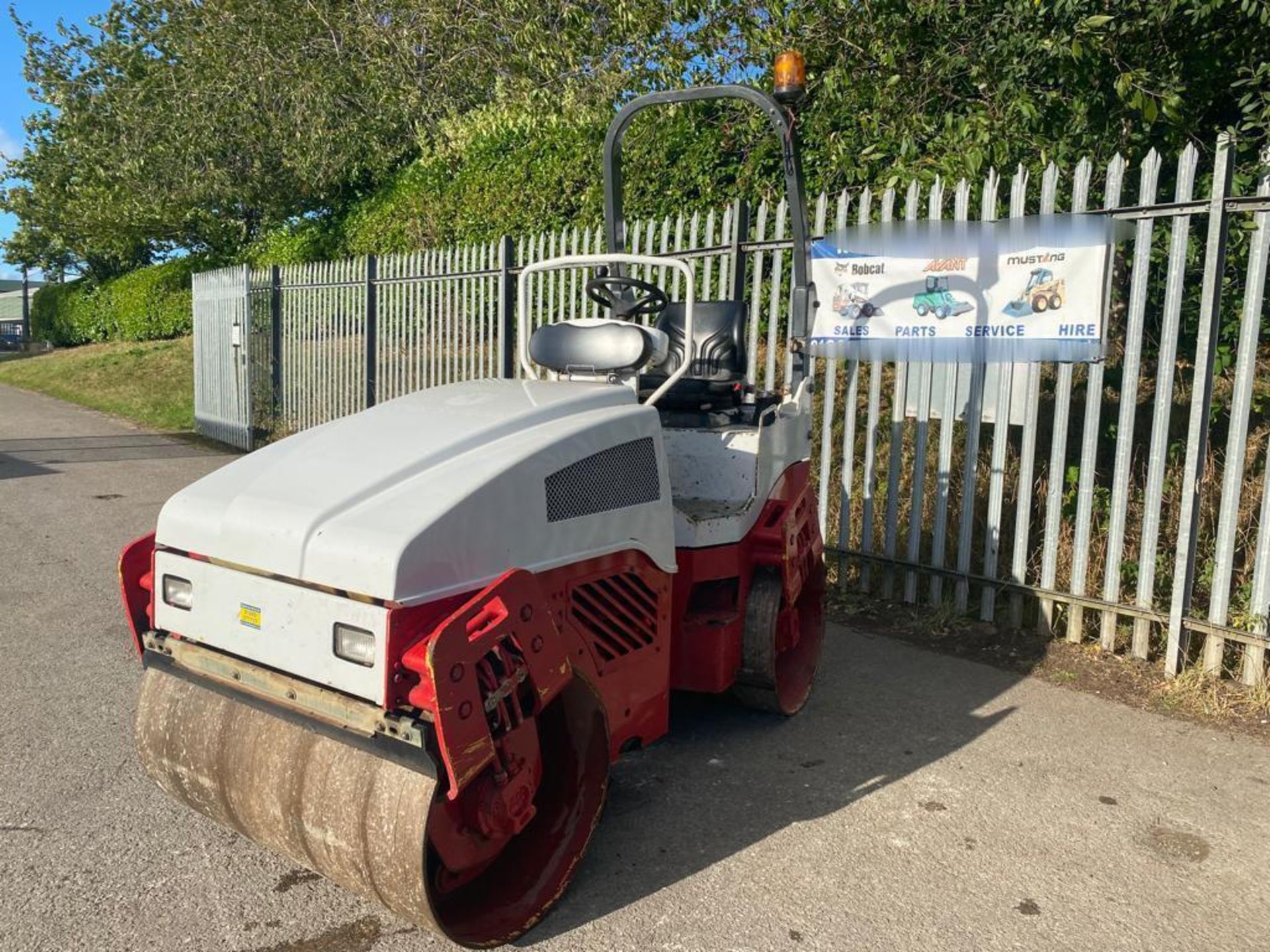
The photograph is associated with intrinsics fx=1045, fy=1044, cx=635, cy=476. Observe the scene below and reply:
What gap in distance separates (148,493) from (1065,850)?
798cm

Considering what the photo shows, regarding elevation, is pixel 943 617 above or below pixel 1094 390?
below

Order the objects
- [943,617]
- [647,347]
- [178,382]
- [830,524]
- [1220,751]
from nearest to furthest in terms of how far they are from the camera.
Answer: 1. [647,347]
2. [1220,751]
3. [943,617]
4. [830,524]
5. [178,382]

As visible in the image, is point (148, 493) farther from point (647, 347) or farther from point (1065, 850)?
point (1065, 850)

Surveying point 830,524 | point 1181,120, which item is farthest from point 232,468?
point 1181,120

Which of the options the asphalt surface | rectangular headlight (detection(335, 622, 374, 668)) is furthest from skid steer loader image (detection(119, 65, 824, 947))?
the asphalt surface

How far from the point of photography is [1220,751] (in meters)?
4.08

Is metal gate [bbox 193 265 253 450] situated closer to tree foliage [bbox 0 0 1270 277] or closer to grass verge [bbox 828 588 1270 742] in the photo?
tree foliage [bbox 0 0 1270 277]

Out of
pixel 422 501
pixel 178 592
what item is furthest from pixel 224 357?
pixel 422 501

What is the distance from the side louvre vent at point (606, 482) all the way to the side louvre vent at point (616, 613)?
0.72 feet

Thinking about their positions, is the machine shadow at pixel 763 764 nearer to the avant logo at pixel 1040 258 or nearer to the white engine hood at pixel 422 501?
the white engine hood at pixel 422 501

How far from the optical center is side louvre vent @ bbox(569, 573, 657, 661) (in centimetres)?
300

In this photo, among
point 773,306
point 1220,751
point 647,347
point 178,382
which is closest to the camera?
point 647,347

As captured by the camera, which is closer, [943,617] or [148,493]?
[943,617]

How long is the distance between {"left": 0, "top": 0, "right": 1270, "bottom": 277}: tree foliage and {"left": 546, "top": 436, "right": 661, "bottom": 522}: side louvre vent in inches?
148
